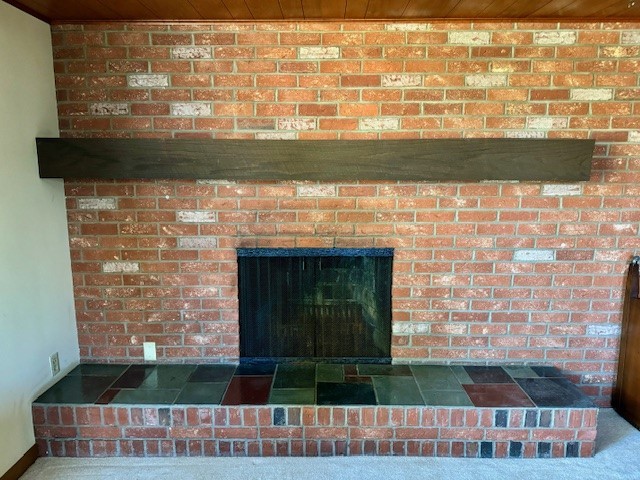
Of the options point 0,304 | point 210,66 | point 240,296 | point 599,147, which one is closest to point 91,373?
point 0,304

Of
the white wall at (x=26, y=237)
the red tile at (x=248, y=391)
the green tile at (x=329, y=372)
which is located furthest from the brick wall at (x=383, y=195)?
the green tile at (x=329, y=372)

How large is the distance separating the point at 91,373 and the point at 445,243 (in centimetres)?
212

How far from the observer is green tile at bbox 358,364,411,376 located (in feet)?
7.83

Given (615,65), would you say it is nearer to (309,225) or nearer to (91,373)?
(309,225)

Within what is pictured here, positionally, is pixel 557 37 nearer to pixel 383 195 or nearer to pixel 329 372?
pixel 383 195

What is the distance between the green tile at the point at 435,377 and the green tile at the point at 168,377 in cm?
128

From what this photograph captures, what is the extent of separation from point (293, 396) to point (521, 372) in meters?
1.30

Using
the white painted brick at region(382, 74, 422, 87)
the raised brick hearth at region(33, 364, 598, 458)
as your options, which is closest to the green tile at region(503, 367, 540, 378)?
the raised brick hearth at region(33, 364, 598, 458)

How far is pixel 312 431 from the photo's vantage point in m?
2.09

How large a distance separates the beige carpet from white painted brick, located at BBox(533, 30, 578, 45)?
2127 millimetres

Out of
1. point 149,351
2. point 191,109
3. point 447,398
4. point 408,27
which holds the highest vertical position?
point 408,27

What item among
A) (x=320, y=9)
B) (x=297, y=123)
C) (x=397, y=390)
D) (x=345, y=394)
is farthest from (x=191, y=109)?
(x=397, y=390)

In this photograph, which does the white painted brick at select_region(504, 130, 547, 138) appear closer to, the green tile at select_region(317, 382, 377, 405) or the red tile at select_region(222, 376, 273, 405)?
the green tile at select_region(317, 382, 377, 405)

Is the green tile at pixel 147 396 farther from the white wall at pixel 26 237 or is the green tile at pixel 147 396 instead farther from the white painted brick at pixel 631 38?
the white painted brick at pixel 631 38
